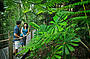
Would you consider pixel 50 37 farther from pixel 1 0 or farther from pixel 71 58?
pixel 1 0

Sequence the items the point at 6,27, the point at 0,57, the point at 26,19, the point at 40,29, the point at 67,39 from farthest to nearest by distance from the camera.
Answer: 1. the point at 6,27
2. the point at 26,19
3. the point at 0,57
4. the point at 40,29
5. the point at 67,39

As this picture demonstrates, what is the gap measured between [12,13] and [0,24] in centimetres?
161

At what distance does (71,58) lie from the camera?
41.0 inches

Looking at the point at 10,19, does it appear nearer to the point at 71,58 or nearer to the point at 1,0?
the point at 1,0

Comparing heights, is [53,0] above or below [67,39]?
above

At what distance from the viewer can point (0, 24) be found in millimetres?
6918

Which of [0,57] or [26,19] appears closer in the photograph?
[0,57]

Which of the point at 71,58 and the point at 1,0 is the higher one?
the point at 1,0

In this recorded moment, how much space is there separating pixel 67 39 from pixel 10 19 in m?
7.65

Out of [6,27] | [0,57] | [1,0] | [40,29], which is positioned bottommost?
[0,57]

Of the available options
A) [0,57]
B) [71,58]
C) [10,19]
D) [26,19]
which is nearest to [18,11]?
[10,19]

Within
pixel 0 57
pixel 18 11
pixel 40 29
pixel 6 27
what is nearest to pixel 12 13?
pixel 18 11

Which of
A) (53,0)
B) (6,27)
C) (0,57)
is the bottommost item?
(0,57)

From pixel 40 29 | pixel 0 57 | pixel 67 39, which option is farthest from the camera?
pixel 0 57
